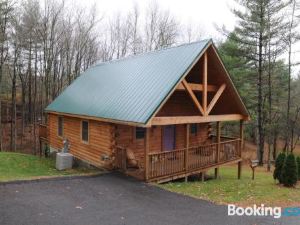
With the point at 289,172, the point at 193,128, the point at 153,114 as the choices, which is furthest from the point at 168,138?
the point at 289,172

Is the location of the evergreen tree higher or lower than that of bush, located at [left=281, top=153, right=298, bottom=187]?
higher

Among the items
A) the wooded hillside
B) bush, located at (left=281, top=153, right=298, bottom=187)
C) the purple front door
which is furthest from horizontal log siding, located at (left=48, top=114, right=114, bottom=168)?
the wooded hillside

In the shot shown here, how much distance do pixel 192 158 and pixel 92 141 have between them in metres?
4.83

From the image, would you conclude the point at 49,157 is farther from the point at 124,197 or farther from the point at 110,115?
the point at 124,197

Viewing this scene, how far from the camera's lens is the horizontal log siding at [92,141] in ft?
43.4

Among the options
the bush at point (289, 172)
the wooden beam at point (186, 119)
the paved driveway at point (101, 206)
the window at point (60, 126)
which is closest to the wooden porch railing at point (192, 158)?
the wooden beam at point (186, 119)

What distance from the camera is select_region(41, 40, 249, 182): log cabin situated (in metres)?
11.9

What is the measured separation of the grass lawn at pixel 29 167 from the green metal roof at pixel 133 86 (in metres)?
2.85

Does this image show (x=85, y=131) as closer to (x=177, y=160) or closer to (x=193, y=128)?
(x=177, y=160)

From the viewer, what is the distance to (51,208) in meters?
7.91

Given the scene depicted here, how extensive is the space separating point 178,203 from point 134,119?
11.9 ft

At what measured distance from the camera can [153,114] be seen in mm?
10906

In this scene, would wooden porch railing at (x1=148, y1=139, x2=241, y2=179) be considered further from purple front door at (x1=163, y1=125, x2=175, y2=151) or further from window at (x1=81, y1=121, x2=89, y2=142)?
window at (x1=81, y1=121, x2=89, y2=142)

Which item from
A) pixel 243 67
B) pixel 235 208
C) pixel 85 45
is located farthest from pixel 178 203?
pixel 85 45
